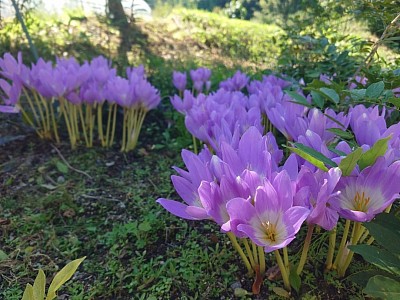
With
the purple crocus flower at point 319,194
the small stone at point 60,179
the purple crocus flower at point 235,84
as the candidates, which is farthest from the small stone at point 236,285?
the purple crocus flower at point 235,84

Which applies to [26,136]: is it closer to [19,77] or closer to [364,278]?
[19,77]

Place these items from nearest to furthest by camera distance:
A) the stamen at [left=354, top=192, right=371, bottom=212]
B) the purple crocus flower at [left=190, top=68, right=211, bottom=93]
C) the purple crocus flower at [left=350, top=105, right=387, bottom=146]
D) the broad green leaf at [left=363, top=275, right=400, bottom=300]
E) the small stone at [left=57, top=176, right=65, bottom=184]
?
the broad green leaf at [left=363, top=275, right=400, bottom=300], the stamen at [left=354, top=192, right=371, bottom=212], the purple crocus flower at [left=350, top=105, right=387, bottom=146], the small stone at [left=57, top=176, right=65, bottom=184], the purple crocus flower at [left=190, top=68, right=211, bottom=93]

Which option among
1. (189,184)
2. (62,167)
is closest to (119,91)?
(62,167)

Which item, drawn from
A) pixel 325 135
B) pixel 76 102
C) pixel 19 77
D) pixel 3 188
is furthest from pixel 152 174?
pixel 325 135

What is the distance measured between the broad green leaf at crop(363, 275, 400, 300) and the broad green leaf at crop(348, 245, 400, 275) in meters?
0.03

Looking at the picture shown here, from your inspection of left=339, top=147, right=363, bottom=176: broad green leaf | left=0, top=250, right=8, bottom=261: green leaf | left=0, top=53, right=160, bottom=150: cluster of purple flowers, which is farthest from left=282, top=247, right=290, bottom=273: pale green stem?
left=0, top=53, right=160, bottom=150: cluster of purple flowers

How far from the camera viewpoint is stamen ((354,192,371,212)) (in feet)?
2.41

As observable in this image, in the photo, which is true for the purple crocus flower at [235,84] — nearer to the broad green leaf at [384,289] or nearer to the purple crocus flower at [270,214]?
the purple crocus flower at [270,214]

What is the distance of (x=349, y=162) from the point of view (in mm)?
674

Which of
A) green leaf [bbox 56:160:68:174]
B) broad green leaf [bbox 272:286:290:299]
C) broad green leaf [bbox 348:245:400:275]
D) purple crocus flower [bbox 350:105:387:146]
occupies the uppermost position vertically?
purple crocus flower [bbox 350:105:387:146]

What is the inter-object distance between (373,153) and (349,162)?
2.3 inches

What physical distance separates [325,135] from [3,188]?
54.7 inches

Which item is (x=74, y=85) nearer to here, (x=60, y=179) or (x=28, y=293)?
(x=60, y=179)

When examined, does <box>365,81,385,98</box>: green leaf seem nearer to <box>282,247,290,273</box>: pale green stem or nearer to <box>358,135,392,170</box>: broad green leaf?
<box>358,135,392,170</box>: broad green leaf
